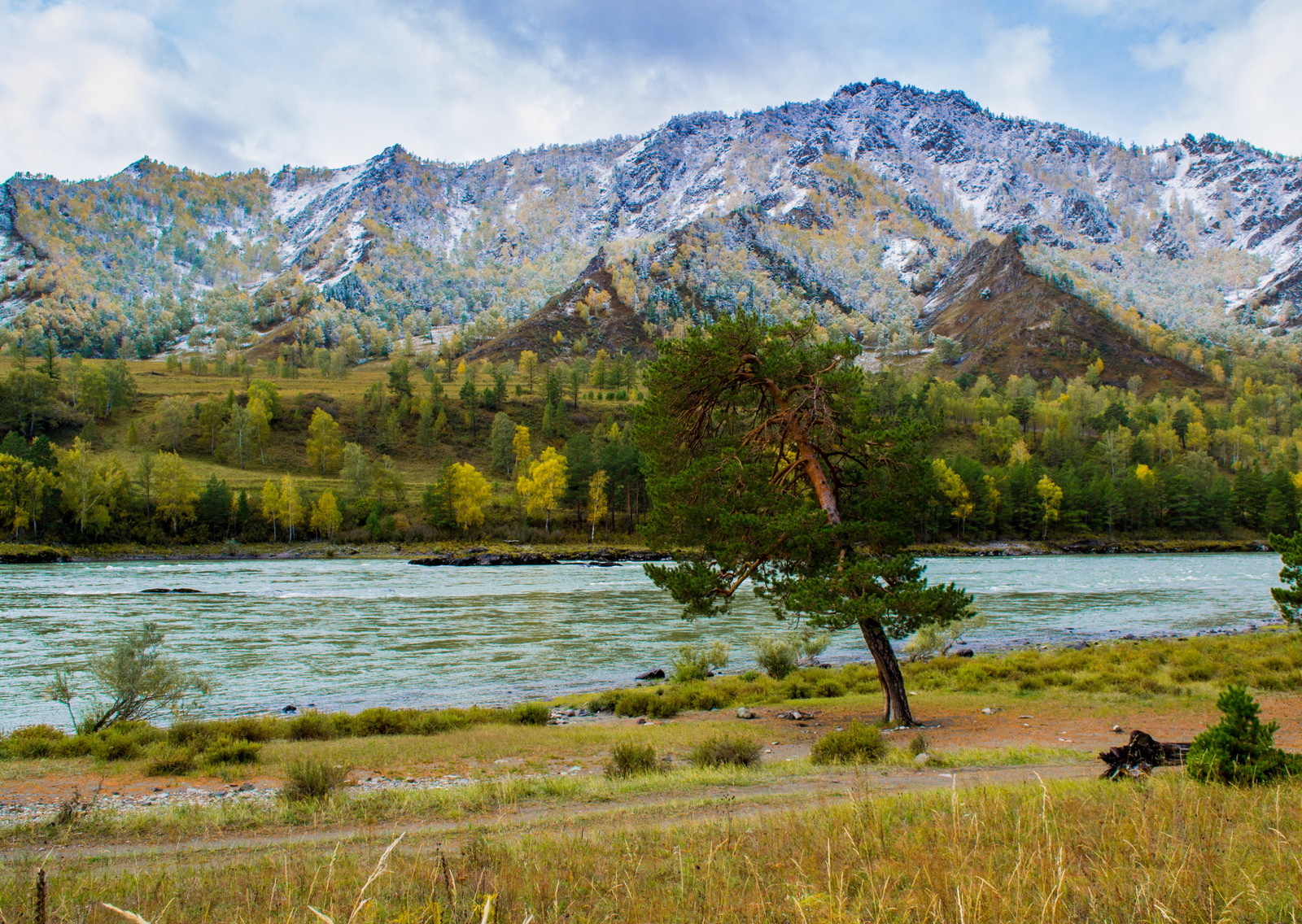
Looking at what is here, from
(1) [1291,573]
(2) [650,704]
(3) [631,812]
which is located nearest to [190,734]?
(2) [650,704]

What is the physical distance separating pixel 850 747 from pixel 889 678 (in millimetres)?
4042

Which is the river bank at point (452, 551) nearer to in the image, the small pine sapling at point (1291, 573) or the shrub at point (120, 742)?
the small pine sapling at point (1291, 573)

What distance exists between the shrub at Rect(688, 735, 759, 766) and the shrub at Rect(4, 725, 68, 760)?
1258cm

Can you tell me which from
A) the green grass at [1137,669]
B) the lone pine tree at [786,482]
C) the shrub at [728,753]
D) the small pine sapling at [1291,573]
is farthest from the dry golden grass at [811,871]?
the small pine sapling at [1291,573]

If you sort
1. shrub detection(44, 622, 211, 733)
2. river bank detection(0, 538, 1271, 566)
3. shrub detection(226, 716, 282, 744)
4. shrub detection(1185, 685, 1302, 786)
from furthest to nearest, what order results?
river bank detection(0, 538, 1271, 566) < shrub detection(44, 622, 211, 733) < shrub detection(226, 716, 282, 744) < shrub detection(1185, 685, 1302, 786)

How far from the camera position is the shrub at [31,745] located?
13.4 meters

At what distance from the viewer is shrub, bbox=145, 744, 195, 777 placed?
12281mm

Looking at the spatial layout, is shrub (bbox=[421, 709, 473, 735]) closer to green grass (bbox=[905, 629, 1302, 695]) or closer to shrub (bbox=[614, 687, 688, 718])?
shrub (bbox=[614, 687, 688, 718])

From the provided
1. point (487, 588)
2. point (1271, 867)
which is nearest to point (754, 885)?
point (1271, 867)

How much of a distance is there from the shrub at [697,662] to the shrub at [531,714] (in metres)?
6.23

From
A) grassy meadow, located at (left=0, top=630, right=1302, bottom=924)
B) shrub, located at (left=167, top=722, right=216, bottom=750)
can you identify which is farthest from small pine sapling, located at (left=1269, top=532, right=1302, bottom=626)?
shrub, located at (left=167, top=722, right=216, bottom=750)

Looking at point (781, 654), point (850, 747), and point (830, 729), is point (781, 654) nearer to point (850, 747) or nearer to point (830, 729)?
point (830, 729)

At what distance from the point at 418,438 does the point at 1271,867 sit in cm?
13580

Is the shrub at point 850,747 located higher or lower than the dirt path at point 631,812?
lower
